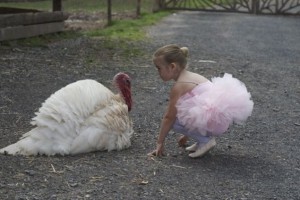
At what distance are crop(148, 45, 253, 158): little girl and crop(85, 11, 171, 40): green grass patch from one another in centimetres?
788

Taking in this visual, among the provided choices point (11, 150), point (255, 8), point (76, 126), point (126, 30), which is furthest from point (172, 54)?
point (255, 8)

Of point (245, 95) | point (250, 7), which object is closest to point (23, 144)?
point (245, 95)

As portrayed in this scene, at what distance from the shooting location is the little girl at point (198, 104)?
4.85 m

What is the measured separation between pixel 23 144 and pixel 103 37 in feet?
26.6

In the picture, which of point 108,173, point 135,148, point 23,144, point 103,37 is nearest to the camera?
point 108,173

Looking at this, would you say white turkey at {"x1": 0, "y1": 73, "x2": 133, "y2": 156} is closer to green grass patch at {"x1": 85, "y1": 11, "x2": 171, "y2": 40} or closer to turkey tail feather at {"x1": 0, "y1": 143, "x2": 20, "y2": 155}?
turkey tail feather at {"x1": 0, "y1": 143, "x2": 20, "y2": 155}

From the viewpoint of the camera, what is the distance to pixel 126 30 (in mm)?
14227

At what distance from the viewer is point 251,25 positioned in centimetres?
1769

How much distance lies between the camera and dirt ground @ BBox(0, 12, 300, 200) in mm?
4219

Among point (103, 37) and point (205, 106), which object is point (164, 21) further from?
point (205, 106)

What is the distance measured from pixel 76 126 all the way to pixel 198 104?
3.44 ft

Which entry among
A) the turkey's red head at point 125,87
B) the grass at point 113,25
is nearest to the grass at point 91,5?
the grass at point 113,25

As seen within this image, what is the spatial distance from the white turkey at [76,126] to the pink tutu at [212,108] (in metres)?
0.60

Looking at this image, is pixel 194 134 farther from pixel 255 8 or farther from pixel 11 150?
pixel 255 8
